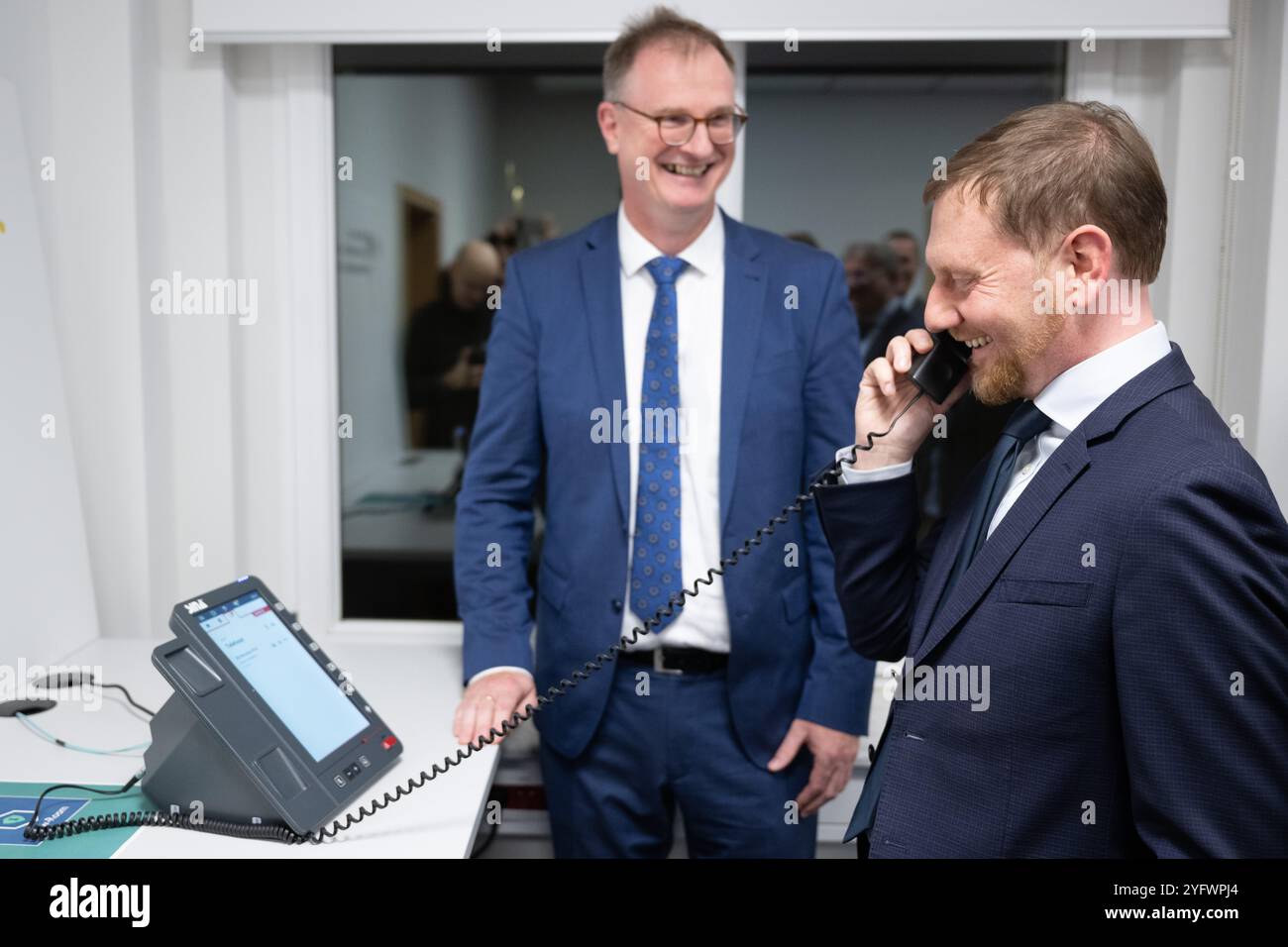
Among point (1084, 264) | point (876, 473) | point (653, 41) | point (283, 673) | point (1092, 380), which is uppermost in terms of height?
point (653, 41)

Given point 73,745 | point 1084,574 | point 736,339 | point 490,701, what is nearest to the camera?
point 1084,574

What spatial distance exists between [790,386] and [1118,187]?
0.78 metres

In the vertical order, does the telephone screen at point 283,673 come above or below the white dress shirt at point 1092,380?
below

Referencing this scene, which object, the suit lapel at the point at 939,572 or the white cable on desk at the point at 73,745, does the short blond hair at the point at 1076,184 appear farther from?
the white cable on desk at the point at 73,745

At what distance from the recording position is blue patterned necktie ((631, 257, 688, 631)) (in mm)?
1836

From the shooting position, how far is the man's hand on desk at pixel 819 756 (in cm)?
187

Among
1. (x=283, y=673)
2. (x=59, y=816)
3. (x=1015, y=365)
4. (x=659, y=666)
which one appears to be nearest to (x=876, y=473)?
(x=1015, y=365)

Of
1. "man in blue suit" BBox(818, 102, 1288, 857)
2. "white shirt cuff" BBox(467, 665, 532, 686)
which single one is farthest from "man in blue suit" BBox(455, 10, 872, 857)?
"man in blue suit" BBox(818, 102, 1288, 857)

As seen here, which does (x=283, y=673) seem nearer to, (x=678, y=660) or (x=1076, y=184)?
(x=678, y=660)

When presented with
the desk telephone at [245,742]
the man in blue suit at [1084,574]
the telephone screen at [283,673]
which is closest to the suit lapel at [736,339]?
the desk telephone at [245,742]

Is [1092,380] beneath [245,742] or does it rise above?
above

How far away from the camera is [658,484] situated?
6.03ft

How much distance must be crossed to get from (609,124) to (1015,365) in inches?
37.5

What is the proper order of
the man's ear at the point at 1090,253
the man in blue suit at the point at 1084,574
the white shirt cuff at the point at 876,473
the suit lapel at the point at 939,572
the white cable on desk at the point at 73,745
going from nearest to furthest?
the man in blue suit at the point at 1084,574
the man's ear at the point at 1090,253
the suit lapel at the point at 939,572
the white shirt cuff at the point at 876,473
the white cable on desk at the point at 73,745
